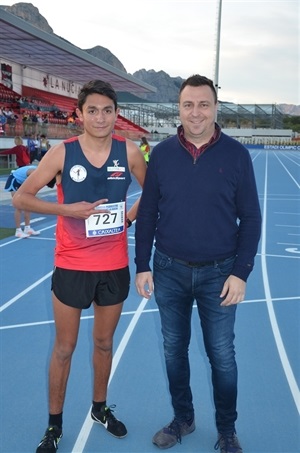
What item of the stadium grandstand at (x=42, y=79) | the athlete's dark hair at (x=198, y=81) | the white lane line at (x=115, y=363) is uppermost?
the stadium grandstand at (x=42, y=79)

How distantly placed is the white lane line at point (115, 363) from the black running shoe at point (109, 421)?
0.24 ft

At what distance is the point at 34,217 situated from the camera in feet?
35.1

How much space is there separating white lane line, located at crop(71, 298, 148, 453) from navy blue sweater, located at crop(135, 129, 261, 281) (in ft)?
4.17

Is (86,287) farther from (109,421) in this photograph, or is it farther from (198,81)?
(198,81)

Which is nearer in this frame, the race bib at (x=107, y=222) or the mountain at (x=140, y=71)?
the race bib at (x=107, y=222)

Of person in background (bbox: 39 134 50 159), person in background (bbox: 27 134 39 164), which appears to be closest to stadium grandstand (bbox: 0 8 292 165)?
person in background (bbox: 27 134 39 164)

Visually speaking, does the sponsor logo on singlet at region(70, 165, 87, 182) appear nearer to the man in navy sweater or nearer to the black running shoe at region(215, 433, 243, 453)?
the man in navy sweater

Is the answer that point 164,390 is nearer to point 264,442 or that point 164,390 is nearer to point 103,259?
point 264,442

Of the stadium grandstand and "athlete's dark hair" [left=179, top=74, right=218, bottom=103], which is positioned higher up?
the stadium grandstand

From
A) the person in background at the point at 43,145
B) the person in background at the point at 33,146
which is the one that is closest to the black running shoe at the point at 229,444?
the person in background at the point at 43,145

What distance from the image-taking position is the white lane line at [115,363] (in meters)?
2.86

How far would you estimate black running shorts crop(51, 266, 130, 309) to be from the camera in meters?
2.71

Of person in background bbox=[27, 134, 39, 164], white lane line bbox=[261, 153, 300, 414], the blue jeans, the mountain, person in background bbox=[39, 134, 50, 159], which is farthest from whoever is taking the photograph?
the mountain

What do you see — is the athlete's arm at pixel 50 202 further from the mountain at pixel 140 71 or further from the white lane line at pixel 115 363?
the mountain at pixel 140 71
